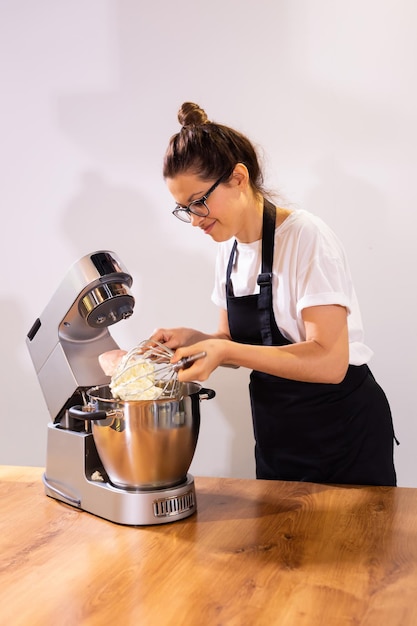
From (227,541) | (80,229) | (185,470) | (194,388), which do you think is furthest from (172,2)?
(227,541)

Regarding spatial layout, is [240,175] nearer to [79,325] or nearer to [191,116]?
[191,116]

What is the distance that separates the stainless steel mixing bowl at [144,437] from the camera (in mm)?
1525

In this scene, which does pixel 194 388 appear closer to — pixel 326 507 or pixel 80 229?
pixel 326 507

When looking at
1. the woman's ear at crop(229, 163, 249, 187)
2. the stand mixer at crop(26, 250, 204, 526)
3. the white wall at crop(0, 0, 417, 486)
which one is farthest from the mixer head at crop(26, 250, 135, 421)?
the white wall at crop(0, 0, 417, 486)

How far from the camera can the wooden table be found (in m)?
1.17

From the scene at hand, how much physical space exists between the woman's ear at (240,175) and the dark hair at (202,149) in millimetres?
13

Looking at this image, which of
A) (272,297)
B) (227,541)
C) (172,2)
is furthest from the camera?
(172,2)

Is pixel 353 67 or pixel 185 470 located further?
pixel 353 67

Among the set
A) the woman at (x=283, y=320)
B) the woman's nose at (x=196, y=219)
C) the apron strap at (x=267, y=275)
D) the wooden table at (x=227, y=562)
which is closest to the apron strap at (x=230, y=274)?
the woman at (x=283, y=320)

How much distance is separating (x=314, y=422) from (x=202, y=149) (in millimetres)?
825

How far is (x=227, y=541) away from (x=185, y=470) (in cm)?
23

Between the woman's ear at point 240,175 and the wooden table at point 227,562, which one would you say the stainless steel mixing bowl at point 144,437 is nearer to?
the wooden table at point 227,562

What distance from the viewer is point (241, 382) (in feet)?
9.48

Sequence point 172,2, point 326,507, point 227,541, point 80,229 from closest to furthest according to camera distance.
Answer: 1. point 227,541
2. point 326,507
3. point 172,2
4. point 80,229
